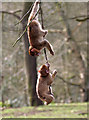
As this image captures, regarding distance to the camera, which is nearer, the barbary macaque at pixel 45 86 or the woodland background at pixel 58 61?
the barbary macaque at pixel 45 86

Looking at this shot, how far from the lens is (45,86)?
2533mm

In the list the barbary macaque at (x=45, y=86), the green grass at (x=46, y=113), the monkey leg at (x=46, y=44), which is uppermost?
the monkey leg at (x=46, y=44)

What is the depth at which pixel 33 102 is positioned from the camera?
26.1 feet

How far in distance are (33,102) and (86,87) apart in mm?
4944

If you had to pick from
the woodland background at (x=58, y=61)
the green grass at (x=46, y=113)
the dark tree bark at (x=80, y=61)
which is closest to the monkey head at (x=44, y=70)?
the green grass at (x=46, y=113)

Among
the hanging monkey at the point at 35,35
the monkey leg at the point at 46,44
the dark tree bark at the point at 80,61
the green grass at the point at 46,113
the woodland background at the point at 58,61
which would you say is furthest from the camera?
the dark tree bark at the point at 80,61

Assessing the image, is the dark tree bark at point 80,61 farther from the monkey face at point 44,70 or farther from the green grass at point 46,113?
the monkey face at point 44,70

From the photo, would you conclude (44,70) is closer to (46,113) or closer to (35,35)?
(35,35)

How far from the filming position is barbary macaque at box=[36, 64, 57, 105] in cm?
247

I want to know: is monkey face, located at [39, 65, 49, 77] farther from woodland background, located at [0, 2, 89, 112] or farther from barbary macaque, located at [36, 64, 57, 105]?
woodland background, located at [0, 2, 89, 112]

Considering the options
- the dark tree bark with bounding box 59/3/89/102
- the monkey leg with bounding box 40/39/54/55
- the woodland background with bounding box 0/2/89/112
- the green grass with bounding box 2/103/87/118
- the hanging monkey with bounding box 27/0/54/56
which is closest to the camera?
the hanging monkey with bounding box 27/0/54/56

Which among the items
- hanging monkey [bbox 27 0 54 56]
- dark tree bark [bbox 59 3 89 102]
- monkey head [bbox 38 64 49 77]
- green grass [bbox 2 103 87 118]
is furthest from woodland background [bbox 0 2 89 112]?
hanging monkey [bbox 27 0 54 56]

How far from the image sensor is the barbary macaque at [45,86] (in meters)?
2.47

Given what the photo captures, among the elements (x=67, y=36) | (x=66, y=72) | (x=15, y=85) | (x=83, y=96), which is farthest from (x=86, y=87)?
(x=15, y=85)
